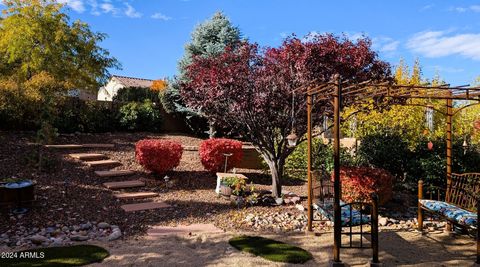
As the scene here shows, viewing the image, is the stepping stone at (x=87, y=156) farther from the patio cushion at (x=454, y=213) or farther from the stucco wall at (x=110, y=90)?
the stucco wall at (x=110, y=90)

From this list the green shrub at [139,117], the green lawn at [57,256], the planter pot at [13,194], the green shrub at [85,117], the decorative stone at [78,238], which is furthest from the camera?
the green shrub at [139,117]

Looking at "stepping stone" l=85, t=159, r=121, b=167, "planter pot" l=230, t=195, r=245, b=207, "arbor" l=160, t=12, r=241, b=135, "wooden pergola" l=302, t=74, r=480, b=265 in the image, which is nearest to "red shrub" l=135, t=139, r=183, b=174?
"stepping stone" l=85, t=159, r=121, b=167

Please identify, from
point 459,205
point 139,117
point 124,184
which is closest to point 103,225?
A: point 124,184

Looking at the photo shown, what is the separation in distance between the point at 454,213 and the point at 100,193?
6260mm

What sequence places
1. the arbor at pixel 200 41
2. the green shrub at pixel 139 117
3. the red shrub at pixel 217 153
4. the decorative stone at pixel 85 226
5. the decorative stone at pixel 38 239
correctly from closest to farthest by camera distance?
the decorative stone at pixel 38 239 → the decorative stone at pixel 85 226 → the red shrub at pixel 217 153 → the green shrub at pixel 139 117 → the arbor at pixel 200 41

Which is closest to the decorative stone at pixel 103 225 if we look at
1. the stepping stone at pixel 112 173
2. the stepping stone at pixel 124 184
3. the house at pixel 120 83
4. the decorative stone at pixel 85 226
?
the decorative stone at pixel 85 226

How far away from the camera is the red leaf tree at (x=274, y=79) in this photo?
7164 millimetres

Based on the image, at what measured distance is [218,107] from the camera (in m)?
7.87

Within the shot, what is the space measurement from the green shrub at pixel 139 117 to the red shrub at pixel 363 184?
8.95m

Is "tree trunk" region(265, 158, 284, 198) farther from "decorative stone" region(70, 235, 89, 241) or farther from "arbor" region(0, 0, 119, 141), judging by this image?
"arbor" region(0, 0, 119, 141)

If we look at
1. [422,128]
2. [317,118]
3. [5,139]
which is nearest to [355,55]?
[317,118]

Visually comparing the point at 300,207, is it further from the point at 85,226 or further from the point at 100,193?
the point at 100,193

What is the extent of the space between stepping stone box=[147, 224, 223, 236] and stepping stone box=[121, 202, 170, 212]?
904mm

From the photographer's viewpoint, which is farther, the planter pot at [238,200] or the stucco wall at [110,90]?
the stucco wall at [110,90]
